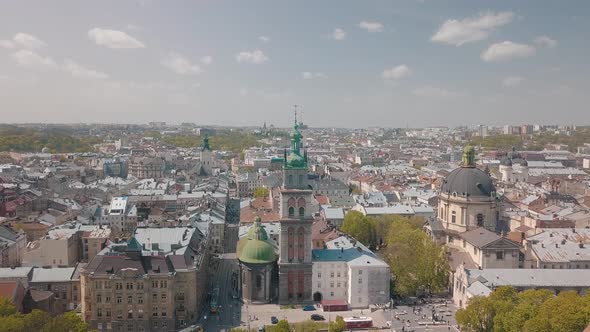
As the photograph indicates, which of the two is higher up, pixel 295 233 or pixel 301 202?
pixel 301 202

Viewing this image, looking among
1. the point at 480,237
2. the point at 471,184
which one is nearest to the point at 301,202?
the point at 480,237

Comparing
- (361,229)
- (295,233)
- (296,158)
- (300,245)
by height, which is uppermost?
(296,158)

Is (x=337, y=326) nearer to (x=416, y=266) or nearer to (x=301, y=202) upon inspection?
(x=301, y=202)

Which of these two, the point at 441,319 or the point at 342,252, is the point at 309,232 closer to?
the point at 342,252

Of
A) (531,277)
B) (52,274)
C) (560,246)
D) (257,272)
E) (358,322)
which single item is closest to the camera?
(358,322)

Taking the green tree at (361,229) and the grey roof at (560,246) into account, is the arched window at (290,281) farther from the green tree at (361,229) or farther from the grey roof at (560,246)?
the grey roof at (560,246)

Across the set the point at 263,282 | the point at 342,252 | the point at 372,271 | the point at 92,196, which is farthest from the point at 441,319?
the point at 92,196

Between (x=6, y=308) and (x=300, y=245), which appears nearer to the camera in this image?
(x=6, y=308)
